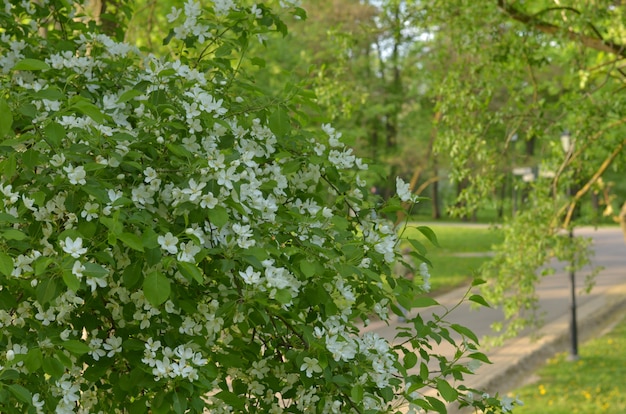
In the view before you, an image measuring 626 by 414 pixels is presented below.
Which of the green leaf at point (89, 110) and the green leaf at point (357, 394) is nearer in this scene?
the green leaf at point (89, 110)

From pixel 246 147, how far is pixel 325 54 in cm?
1885

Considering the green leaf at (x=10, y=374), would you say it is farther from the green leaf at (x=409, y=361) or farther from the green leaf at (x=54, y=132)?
the green leaf at (x=409, y=361)

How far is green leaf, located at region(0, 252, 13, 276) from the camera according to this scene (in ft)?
6.41

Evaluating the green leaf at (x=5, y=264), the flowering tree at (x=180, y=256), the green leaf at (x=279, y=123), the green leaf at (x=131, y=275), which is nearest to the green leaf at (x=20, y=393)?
the flowering tree at (x=180, y=256)

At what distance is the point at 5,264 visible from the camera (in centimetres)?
197

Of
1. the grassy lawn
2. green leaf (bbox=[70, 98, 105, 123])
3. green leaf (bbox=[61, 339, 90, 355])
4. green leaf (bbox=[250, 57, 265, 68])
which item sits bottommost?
the grassy lawn

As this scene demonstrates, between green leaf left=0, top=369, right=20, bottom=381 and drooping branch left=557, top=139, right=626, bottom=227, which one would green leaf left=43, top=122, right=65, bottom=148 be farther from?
drooping branch left=557, top=139, right=626, bottom=227

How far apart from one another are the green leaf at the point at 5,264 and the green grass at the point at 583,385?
21.5ft

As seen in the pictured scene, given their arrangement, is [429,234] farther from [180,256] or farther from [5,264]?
[5,264]

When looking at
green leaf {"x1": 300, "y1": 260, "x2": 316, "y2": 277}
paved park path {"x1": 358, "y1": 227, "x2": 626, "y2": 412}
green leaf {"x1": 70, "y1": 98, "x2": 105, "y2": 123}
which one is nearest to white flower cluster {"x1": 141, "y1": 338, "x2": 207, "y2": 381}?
green leaf {"x1": 300, "y1": 260, "x2": 316, "y2": 277}

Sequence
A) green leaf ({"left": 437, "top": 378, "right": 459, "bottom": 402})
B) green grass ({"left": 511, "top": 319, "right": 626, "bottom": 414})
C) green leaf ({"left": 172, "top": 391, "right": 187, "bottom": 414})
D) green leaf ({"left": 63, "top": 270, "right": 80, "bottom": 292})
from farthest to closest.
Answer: green grass ({"left": 511, "top": 319, "right": 626, "bottom": 414}) → green leaf ({"left": 437, "top": 378, "right": 459, "bottom": 402}) → green leaf ({"left": 172, "top": 391, "right": 187, "bottom": 414}) → green leaf ({"left": 63, "top": 270, "right": 80, "bottom": 292})

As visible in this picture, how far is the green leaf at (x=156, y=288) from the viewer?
2.05m

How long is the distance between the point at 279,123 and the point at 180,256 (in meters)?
0.68

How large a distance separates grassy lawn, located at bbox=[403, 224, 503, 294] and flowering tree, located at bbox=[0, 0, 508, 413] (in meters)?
10.4
